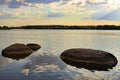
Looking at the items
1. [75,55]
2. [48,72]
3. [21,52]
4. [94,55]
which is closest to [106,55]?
[94,55]

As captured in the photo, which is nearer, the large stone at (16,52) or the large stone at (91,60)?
the large stone at (91,60)

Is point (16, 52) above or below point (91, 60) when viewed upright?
below

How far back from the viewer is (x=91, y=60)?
2961 cm

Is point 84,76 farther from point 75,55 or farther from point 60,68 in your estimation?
point 75,55

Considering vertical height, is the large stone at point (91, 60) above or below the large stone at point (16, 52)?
above

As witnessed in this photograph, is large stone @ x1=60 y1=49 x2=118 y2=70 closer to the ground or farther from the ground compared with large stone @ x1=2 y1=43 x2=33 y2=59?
farther from the ground

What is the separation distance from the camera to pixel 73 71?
26.2 m

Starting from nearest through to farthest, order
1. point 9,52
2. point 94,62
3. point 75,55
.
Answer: point 94,62, point 75,55, point 9,52

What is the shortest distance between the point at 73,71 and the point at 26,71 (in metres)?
4.52

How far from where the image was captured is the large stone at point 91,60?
28750 millimetres

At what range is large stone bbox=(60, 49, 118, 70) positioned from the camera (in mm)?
28750

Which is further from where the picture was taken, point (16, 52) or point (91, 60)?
point (16, 52)

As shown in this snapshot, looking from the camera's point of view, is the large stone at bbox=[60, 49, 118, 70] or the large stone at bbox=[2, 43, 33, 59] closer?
the large stone at bbox=[60, 49, 118, 70]

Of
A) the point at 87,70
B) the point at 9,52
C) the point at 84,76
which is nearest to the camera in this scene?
the point at 84,76
